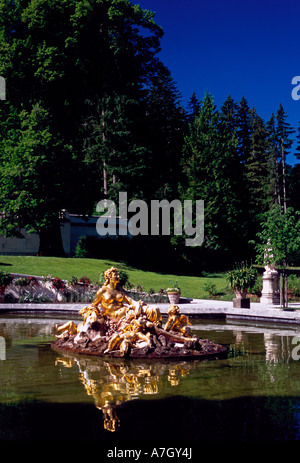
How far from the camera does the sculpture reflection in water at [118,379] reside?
25.7 feet

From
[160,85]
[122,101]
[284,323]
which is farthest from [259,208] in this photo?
[284,323]

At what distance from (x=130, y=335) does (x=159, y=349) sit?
766mm

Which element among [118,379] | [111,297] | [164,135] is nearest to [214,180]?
[164,135]

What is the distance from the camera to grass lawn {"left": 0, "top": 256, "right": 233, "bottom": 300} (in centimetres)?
3203

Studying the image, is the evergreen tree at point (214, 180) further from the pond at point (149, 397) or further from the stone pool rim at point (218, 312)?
the pond at point (149, 397)

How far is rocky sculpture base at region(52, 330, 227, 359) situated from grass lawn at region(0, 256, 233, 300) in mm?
17675

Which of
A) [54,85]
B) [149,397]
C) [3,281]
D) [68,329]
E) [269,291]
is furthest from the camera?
[54,85]

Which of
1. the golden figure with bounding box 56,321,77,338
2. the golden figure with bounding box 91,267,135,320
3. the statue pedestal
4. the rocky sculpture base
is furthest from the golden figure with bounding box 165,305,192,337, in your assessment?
the statue pedestal

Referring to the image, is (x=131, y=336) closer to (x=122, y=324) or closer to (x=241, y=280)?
(x=122, y=324)

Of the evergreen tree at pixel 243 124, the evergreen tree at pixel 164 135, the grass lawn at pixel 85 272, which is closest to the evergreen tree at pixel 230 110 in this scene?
the evergreen tree at pixel 243 124

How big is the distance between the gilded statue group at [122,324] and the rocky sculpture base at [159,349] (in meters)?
0.07

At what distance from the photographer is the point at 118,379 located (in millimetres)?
9609

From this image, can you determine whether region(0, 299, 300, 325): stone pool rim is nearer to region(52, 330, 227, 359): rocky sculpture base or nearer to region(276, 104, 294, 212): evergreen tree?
region(52, 330, 227, 359): rocky sculpture base

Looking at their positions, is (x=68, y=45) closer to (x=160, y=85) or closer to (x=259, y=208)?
(x=160, y=85)
